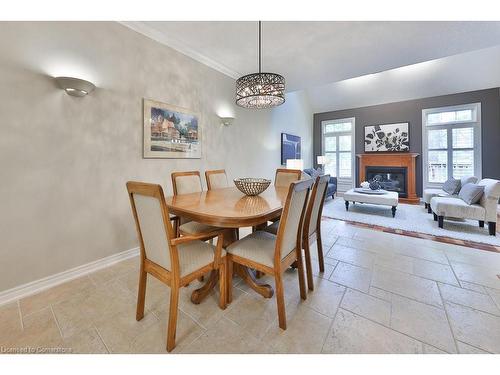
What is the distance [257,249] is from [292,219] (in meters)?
0.33

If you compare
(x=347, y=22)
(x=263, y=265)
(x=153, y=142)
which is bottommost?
(x=263, y=265)

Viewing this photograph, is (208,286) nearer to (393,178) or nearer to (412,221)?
(412,221)

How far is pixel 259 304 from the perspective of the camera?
5.44 feet

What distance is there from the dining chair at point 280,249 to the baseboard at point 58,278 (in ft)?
4.85

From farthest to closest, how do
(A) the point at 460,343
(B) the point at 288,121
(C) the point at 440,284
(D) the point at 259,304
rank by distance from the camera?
(B) the point at 288,121 → (C) the point at 440,284 → (D) the point at 259,304 → (A) the point at 460,343

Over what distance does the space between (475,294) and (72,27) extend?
4.15m

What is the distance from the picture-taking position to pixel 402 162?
605cm

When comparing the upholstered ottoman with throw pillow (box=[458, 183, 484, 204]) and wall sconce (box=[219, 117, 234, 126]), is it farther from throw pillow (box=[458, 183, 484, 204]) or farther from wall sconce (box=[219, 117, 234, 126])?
wall sconce (box=[219, 117, 234, 126])

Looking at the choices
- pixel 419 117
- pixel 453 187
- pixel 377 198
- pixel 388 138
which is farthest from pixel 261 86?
pixel 419 117

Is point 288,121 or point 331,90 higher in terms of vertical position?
point 331,90

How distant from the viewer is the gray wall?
5070 millimetres

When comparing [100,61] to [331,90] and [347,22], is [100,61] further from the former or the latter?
[331,90]
